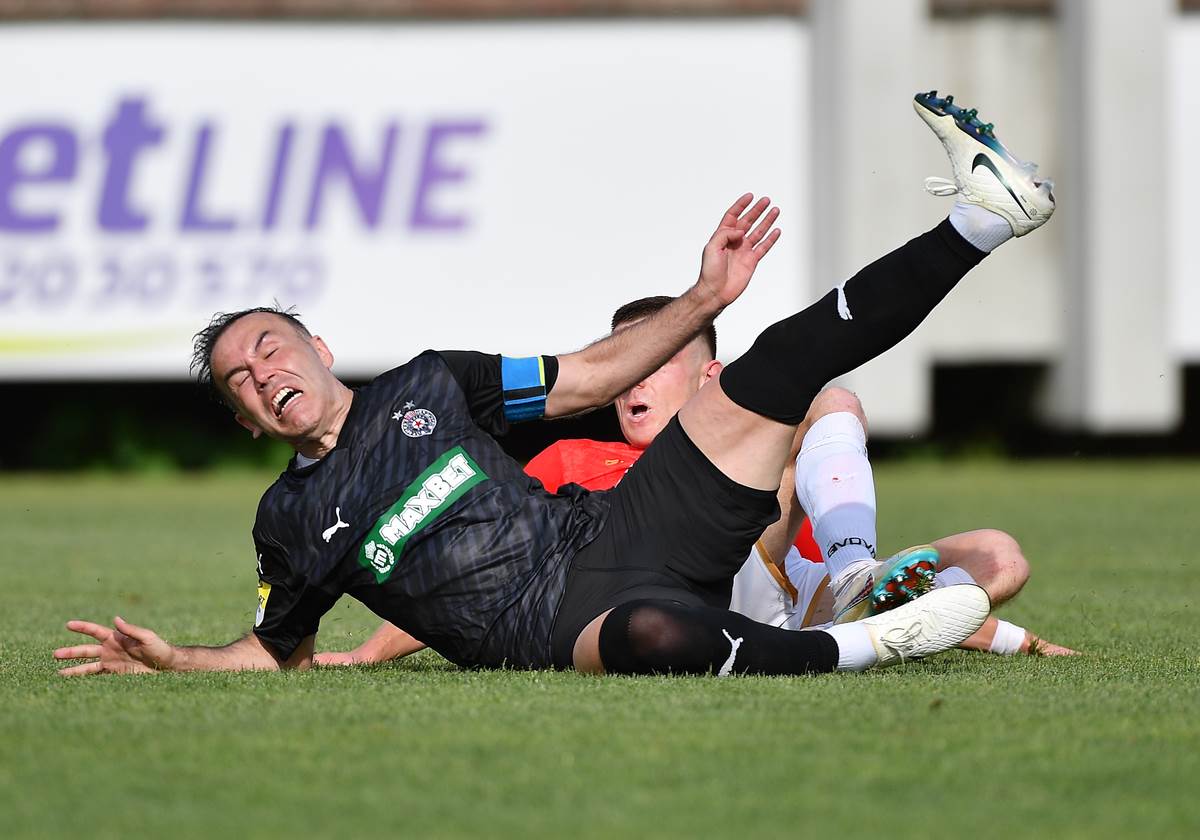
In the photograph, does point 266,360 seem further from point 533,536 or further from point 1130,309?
point 1130,309

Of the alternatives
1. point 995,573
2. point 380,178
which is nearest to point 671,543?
point 995,573

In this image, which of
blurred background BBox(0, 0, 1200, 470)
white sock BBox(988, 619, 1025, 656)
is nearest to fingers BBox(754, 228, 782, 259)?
white sock BBox(988, 619, 1025, 656)

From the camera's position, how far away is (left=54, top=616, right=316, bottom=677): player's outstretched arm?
432 centimetres

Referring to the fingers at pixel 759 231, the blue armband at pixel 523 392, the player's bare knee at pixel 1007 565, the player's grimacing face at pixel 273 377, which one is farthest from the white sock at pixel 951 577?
Answer: the player's grimacing face at pixel 273 377

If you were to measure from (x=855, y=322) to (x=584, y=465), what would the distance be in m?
1.47

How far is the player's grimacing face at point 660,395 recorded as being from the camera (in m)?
5.43

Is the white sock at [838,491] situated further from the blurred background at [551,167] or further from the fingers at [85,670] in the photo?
the blurred background at [551,167]

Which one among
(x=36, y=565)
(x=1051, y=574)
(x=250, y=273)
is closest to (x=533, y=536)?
(x=1051, y=574)

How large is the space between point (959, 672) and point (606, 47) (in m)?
13.3

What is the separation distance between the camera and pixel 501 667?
440 centimetres

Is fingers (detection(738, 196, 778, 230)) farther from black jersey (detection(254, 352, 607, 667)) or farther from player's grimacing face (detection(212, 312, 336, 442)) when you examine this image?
player's grimacing face (detection(212, 312, 336, 442))

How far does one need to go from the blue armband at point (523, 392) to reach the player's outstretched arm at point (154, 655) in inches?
32.1

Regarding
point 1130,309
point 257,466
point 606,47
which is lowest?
point 257,466

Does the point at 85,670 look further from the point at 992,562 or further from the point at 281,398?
the point at 992,562
